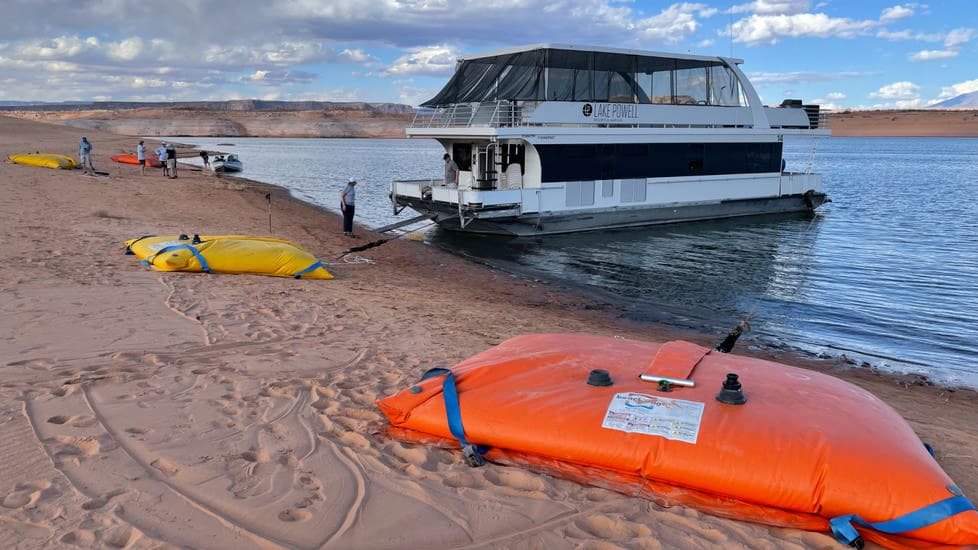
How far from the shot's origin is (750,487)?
4.97 meters

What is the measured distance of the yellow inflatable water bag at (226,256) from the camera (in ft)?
40.0

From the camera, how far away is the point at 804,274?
1852 centimetres

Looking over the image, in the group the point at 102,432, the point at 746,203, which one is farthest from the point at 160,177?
the point at 102,432

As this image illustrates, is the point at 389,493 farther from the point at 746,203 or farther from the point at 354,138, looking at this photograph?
the point at 354,138

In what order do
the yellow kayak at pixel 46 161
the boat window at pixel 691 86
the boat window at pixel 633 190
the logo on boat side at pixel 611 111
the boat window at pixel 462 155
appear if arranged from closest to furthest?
the logo on boat side at pixel 611 111 → the boat window at pixel 462 155 → the boat window at pixel 633 190 → the boat window at pixel 691 86 → the yellow kayak at pixel 46 161

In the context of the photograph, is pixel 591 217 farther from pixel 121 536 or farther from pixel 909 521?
pixel 121 536

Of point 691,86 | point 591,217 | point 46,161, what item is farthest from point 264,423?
point 46,161

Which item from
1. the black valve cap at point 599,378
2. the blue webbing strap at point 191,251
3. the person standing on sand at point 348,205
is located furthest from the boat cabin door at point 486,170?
the black valve cap at point 599,378

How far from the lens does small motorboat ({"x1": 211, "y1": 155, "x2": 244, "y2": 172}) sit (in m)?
45.9

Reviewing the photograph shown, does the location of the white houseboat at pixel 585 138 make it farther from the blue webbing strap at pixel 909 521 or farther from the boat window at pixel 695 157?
the blue webbing strap at pixel 909 521

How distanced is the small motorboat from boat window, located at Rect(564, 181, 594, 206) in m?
30.5

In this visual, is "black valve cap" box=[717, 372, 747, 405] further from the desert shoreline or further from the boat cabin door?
the desert shoreline

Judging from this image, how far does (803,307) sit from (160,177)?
29.1 meters

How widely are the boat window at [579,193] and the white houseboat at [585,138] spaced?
33 millimetres
